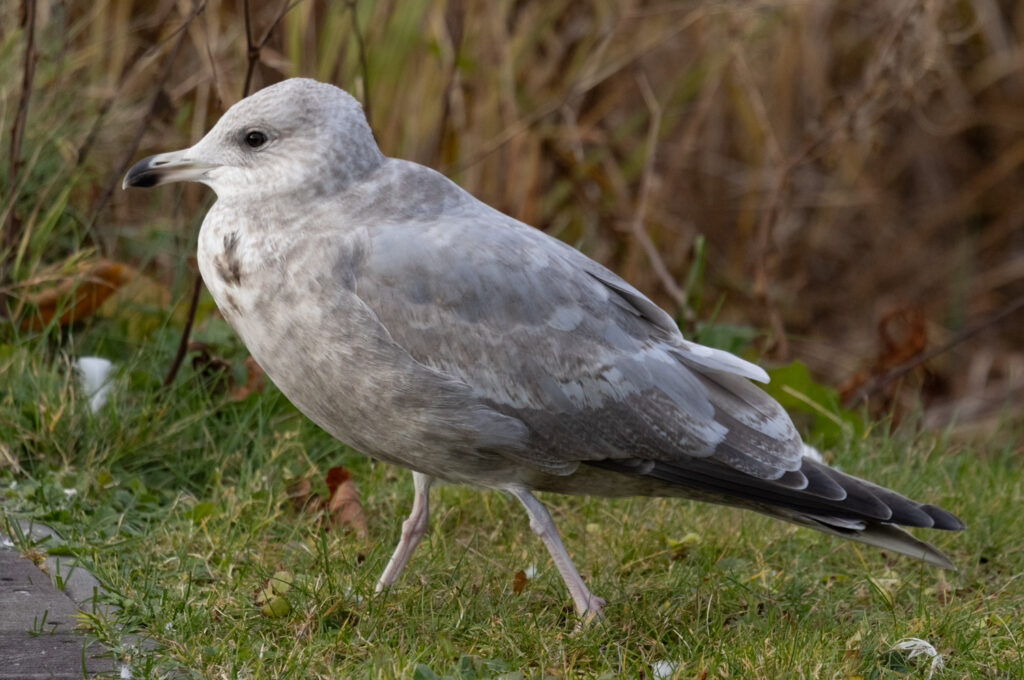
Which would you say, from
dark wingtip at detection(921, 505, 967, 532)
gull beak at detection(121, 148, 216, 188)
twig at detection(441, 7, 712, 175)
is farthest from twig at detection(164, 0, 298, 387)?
dark wingtip at detection(921, 505, 967, 532)

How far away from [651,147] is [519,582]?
10.2ft

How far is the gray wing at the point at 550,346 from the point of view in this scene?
3217mm

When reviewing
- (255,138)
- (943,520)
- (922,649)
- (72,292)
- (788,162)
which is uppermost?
(255,138)

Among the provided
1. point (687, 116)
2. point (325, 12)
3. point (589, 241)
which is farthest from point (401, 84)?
point (687, 116)

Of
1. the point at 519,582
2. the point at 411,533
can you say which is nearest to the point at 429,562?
the point at 411,533

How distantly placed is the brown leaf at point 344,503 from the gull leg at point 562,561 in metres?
0.73

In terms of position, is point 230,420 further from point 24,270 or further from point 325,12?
point 325,12

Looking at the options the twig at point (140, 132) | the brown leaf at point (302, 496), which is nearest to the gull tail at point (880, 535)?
the brown leaf at point (302, 496)

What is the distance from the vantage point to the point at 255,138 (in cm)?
336

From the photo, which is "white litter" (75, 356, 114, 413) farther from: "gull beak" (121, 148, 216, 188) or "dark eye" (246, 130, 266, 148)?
"dark eye" (246, 130, 266, 148)

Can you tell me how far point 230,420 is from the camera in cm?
449

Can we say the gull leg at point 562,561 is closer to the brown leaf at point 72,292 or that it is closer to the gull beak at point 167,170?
the gull beak at point 167,170

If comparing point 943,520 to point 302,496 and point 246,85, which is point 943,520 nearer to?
point 302,496

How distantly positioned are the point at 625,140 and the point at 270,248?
486cm
